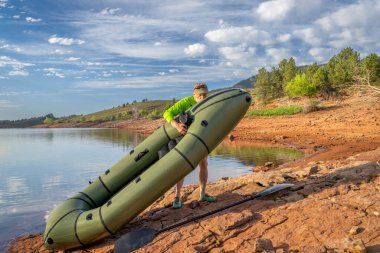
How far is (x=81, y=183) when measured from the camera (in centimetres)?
1442

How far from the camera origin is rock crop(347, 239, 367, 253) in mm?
4172

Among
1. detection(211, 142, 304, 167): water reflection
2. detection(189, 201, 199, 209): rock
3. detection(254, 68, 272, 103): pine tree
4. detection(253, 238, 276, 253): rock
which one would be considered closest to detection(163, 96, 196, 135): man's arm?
detection(189, 201, 199, 209): rock

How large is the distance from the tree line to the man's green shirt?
127ft

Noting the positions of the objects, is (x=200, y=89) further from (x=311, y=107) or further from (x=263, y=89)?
(x=263, y=89)

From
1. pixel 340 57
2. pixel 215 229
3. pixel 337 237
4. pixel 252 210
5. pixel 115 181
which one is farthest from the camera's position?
pixel 340 57

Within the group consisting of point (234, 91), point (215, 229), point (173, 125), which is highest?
point (234, 91)

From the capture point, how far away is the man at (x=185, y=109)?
6.80 meters

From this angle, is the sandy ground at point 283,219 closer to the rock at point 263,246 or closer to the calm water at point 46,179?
the rock at point 263,246

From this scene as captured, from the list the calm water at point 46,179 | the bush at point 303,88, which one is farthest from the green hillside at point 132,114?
the calm water at point 46,179

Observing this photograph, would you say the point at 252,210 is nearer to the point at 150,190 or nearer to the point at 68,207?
the point at 150,190

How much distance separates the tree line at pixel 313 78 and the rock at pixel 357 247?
134ft

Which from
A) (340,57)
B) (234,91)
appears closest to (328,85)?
(340,57)

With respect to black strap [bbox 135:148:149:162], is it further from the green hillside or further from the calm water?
the green hillside

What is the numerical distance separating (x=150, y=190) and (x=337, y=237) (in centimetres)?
329
